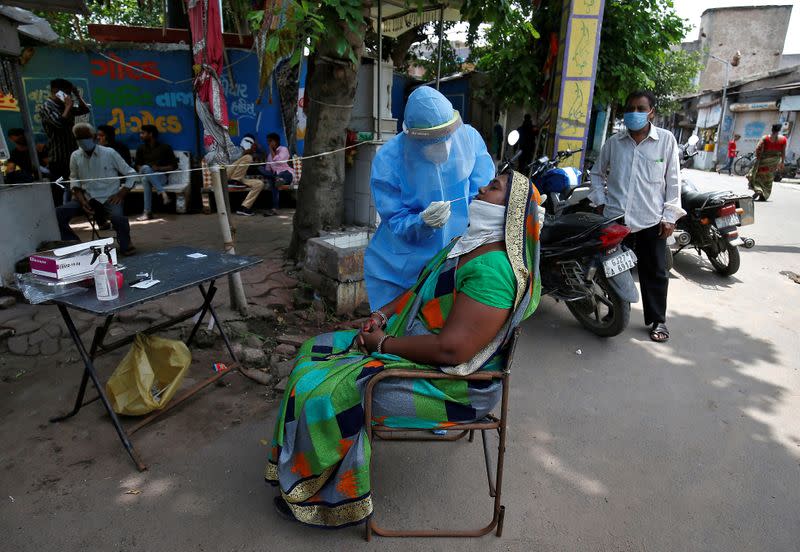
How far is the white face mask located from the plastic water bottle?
1.55 metres

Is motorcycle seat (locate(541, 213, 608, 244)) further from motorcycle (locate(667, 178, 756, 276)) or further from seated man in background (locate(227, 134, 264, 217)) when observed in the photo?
seated man in background (locate(227, 134, 264, 217))

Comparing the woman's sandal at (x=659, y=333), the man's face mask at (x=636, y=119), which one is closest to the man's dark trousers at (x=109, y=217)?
the man's face mask at (x=636, y=119)

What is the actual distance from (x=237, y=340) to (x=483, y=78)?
9678 millimetres

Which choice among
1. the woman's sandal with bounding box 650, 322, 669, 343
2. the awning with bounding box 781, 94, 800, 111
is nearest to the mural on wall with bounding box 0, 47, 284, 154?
the woman's sandal with bounding box 650, 322, 669, 343

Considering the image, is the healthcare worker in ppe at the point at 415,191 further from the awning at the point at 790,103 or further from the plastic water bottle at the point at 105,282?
the awning at the point at 790,103

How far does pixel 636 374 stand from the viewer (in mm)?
3303

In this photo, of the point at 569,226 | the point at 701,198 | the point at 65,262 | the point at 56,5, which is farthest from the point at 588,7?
the point at 65,262

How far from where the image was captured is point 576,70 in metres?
6.24

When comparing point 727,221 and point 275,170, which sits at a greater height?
point 275,170

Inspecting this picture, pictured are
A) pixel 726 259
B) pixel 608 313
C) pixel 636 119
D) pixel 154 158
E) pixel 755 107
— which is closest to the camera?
pixel 636 119

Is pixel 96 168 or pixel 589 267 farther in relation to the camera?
pixel 96 168

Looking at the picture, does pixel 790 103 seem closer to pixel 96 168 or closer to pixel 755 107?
pixel 755 107

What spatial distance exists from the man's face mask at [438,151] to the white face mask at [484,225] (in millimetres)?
631

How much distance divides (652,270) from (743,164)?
1853 centimetres
